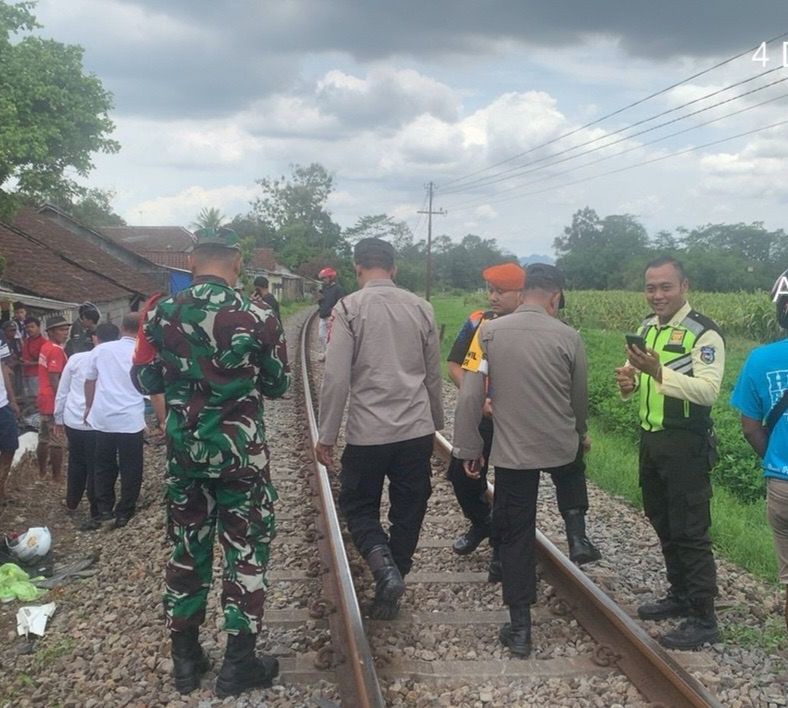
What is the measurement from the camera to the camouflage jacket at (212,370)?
3.50m

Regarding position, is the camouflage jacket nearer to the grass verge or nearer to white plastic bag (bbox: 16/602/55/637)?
white plastic bag (bbox: 16/602/55/637)

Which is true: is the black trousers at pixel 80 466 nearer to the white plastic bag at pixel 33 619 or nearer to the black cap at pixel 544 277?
the white plastic bag at pixel 33 619

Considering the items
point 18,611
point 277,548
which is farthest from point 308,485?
point 18,611

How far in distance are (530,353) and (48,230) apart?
2720 centimetres

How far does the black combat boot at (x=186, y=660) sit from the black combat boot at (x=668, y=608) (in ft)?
7.86

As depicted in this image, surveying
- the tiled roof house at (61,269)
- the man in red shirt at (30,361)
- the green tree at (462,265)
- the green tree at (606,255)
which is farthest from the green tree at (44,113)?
the green tree at (462,265)

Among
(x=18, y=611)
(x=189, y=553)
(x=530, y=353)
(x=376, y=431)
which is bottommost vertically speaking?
(x=18, y=611)

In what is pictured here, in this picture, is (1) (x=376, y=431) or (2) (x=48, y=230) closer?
(1) (x=376, y=431)

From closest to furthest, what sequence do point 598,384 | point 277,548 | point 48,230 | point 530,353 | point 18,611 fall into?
point 530,353 → point 18,611 → point 277,548 → point 598,384 → point 48,230

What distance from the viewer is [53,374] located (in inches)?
340

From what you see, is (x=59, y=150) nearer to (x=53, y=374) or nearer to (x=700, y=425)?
(x=53, y=374)

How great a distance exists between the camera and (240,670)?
11.9ft

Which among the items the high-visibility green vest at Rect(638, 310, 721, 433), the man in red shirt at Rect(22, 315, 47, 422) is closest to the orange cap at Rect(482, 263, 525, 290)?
the high-visibility green vest at Rect(638, 310, 721, 433)

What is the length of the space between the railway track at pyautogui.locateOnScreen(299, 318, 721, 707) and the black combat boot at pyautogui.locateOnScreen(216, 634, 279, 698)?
0.31 metres
